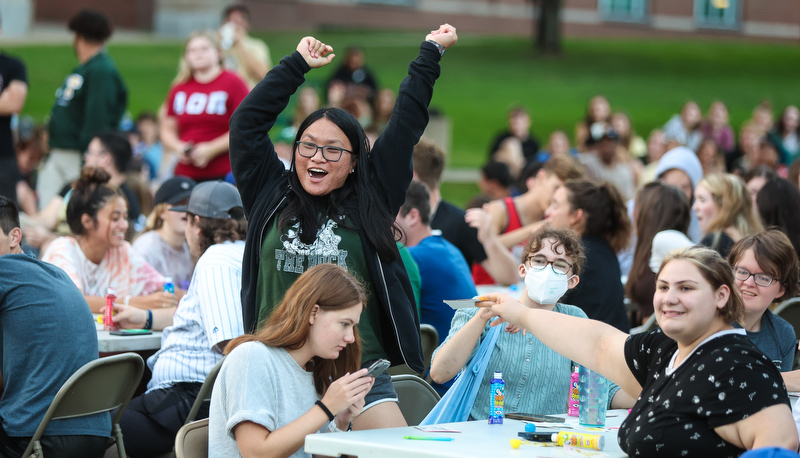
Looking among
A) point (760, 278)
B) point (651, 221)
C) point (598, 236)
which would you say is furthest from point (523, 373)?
point (651, 221)

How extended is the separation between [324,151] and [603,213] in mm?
2290

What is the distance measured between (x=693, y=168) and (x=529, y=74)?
25.2 metres

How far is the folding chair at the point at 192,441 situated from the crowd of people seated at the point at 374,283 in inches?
4.1

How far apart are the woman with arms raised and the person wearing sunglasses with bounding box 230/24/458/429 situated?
842 millimetres

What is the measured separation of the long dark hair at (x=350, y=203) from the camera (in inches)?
137

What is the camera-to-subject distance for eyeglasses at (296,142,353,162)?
3.52 meters

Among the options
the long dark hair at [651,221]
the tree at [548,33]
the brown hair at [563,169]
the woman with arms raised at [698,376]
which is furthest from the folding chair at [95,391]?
the tree at [548,33]

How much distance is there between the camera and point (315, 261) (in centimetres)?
346

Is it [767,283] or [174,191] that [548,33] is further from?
[767,283]

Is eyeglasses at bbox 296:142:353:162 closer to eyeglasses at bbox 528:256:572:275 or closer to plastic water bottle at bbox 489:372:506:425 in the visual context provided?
eyeglasses at bbox 528:256:572:275

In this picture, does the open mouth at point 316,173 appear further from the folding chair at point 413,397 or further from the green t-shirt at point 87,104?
the green t-shirt at point 87,104

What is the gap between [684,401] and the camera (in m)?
2.82

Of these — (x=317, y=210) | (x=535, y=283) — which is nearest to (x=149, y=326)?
(x=317, y=210)

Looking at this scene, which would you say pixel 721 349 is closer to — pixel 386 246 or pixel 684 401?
pixel 684 401
